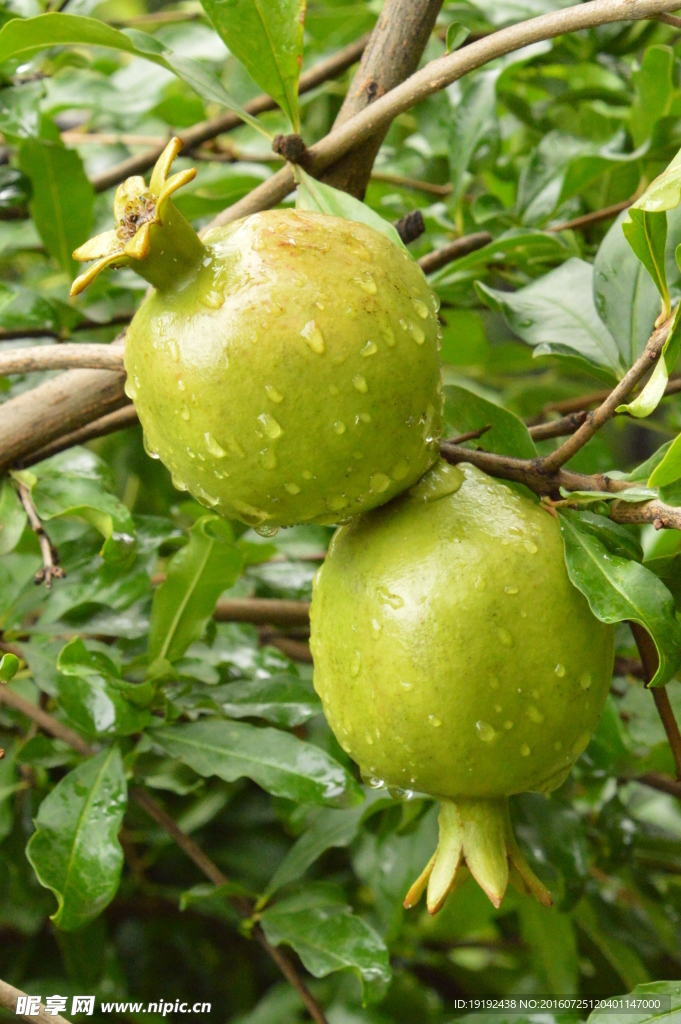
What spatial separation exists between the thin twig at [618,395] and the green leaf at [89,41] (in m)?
0.40

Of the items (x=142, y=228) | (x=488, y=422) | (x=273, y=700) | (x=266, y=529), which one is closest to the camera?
(x=142, y=228)

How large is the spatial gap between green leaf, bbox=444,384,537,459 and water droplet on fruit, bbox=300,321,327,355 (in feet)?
0.78

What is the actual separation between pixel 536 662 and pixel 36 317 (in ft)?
2.39

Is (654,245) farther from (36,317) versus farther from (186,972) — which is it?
(186,972)

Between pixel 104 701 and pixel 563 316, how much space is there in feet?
1.83

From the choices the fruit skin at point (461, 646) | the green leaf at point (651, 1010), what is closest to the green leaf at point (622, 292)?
the fruit skin at point (461, 646)

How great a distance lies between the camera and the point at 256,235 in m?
0.56

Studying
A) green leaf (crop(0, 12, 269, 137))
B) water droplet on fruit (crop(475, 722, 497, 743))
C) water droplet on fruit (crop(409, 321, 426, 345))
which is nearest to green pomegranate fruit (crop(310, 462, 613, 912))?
water droplet on fruit (crop(475, 722, 497, 743))

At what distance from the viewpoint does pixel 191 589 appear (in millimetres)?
842

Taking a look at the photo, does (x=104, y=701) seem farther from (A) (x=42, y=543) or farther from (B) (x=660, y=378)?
(B) (x=660, y=378)

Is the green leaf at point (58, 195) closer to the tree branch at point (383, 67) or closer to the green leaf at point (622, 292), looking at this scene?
the tree branch at point (383, 67)

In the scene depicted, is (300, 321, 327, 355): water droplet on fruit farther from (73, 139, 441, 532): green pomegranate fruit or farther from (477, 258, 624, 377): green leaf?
(477, 258, 624, 377): green leaf

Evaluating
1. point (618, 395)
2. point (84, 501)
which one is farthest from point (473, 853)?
point (84, 501)

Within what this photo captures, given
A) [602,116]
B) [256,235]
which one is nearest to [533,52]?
Answer: [602,116]
